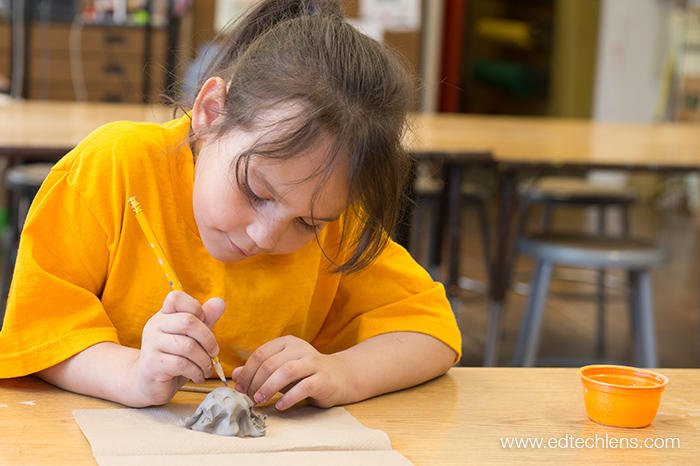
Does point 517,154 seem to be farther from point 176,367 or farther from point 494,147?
point 176,367

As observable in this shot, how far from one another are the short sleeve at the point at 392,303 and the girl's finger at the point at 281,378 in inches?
6.6

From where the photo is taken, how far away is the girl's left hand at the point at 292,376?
82 centimetres

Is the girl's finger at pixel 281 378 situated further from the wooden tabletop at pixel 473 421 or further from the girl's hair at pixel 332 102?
the girl's hair at pixel 332 102

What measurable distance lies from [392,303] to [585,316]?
2985mm

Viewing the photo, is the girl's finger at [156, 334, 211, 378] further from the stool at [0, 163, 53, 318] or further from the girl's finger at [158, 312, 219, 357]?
the stool at [0, 163, 53, 318]

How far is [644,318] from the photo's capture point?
235 centimetres

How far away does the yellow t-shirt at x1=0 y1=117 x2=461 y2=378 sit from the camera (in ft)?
2.76

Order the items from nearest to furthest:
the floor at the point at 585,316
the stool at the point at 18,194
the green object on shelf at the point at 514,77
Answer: the stool at the point at 18,194 < the floor at the point at 585,316 < the green object on shelf at the point at 514,77

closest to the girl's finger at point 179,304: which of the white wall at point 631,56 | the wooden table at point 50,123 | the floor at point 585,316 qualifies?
the wooden table at point 50,123

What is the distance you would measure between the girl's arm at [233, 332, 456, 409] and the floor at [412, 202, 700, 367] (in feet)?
5.95

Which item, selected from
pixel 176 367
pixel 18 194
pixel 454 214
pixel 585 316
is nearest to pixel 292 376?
pixel 176 367

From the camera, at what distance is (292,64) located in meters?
0.84

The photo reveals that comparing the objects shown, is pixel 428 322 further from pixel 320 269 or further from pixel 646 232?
pixel 646 232

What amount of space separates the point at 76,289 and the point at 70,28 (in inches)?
208
